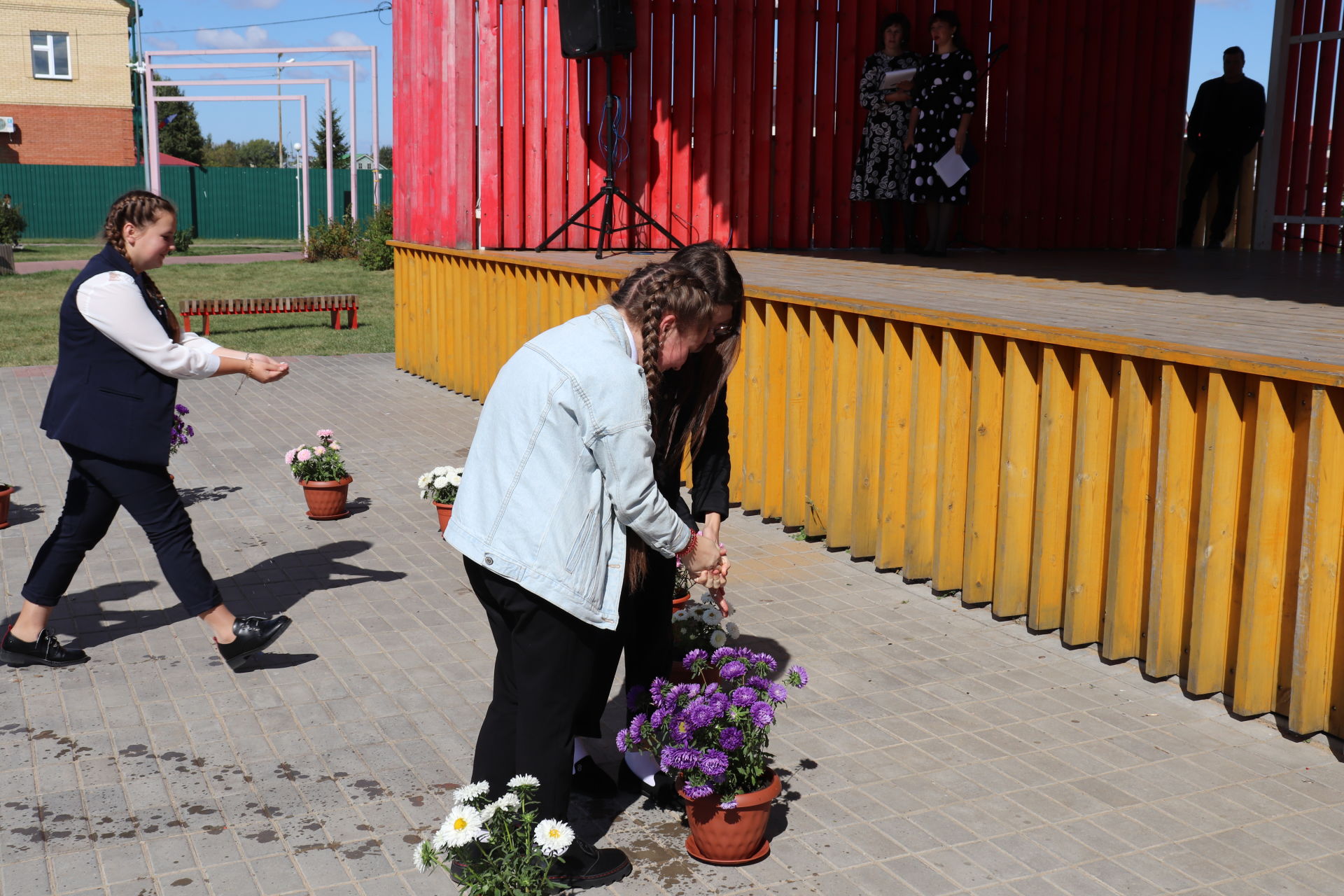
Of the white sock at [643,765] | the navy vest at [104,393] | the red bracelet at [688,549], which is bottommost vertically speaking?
the white sock at [643,765]

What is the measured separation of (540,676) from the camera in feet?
10.3

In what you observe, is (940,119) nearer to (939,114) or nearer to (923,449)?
(939,114)

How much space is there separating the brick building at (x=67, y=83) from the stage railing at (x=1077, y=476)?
157ft

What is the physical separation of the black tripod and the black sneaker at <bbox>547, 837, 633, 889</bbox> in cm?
774

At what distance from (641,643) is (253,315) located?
14320 millimetres

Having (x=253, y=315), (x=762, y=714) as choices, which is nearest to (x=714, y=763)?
(x=762, y=714)

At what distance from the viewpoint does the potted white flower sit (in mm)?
6621

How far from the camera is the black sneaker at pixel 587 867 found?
10.7 ft

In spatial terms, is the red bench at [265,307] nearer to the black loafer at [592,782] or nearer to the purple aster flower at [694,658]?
the black loafer at [592,782]

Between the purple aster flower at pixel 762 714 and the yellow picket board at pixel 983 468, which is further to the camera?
the yellow picket board at pixel 983 468

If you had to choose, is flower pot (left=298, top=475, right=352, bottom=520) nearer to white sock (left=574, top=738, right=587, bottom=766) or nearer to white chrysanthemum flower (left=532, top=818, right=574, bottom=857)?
white sock (left=574, top=738, right=587, bottom=766)

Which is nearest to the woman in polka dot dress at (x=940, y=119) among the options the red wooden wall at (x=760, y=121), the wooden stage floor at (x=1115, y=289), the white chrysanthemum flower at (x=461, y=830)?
the wooden stage floor at (x=1115, y=289)

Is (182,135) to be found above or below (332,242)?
above

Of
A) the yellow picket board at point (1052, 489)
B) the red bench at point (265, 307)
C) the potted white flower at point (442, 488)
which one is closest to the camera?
the yellow picket board at point (1052, 489)
